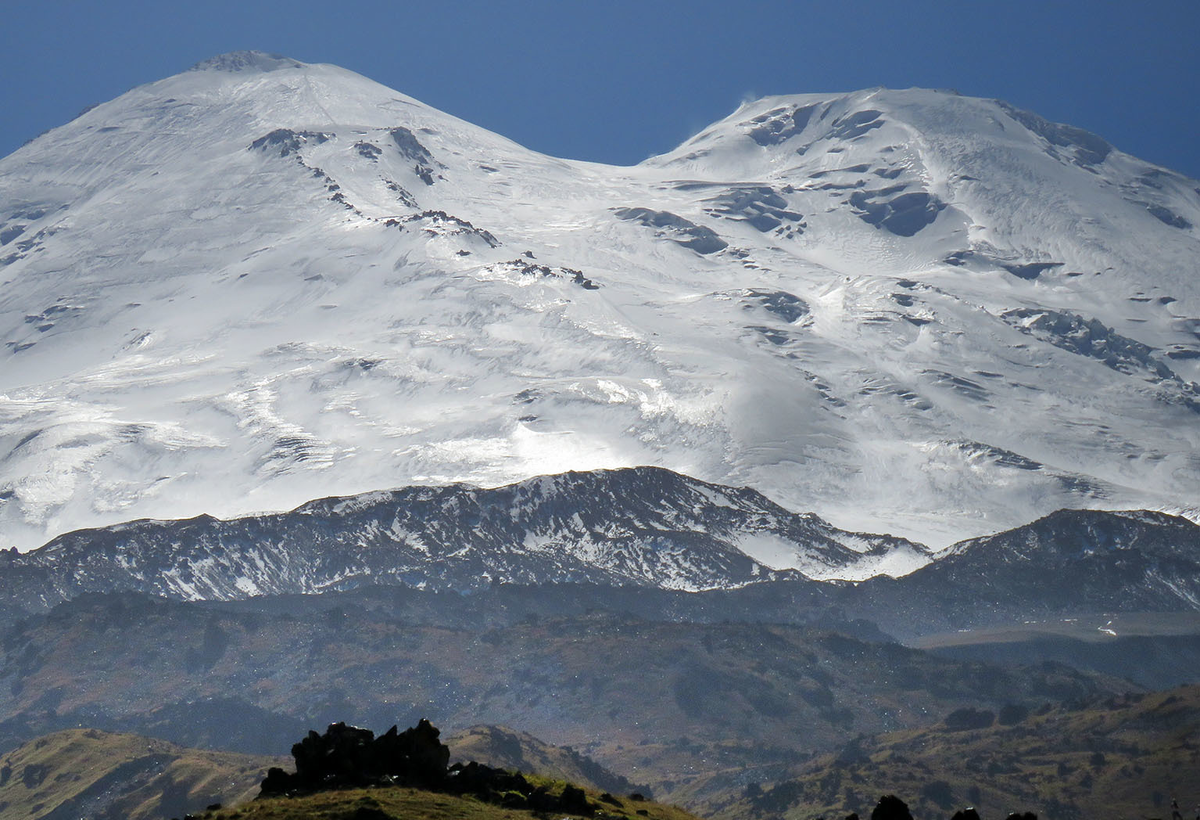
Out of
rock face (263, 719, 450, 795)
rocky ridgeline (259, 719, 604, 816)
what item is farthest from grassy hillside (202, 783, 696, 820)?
rock face (263, 719, 450, 795)

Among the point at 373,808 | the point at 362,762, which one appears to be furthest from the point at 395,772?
the point at 373,808

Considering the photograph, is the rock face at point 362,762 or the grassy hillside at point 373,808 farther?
the rock face at point 362,762

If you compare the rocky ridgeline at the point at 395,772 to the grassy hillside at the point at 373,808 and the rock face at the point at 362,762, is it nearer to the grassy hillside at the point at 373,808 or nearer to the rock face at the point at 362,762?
the rock face at the point at 362,762

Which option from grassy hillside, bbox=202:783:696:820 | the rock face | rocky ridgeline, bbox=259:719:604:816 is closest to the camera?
grassy hillside, bbox=202:783:696:820

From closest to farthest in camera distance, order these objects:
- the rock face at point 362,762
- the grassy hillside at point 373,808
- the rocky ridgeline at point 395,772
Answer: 1. the grassy hillside at point 373,808
2. the rock face at point 362,762
3. the rocky ridgeline at point 395,772

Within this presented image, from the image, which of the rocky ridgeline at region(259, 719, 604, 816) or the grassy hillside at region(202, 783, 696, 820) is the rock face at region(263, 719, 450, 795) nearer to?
the rocky ridgeline at region(259, 719, 604, 816)

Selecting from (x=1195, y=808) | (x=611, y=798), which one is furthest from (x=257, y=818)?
(x=1195, y=808)

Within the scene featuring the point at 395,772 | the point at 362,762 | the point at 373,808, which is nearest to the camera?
the point at 373,808

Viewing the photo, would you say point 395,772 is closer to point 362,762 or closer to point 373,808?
point 362,762

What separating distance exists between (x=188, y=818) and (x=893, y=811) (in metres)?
30.9

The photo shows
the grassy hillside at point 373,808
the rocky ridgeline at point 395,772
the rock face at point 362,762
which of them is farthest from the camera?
the rocky ridgeline at point 395,772

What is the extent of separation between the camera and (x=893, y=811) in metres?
67.9

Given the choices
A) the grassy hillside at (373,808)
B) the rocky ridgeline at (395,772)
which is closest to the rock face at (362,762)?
the rocky ridgeline at (395,772)

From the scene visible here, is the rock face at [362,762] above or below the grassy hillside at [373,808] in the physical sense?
above
